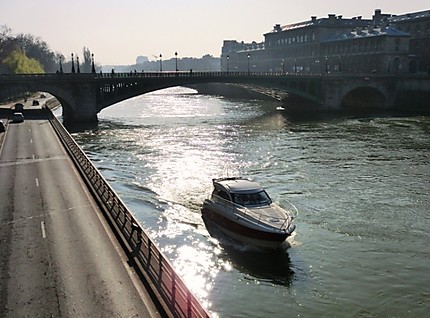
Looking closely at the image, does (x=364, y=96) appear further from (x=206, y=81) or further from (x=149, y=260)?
(x=149, y=260)

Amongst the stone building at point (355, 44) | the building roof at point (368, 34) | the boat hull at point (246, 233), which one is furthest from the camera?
the stone building at point (355, 44)

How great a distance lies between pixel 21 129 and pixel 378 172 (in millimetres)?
47880

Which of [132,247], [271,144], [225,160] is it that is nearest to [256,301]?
[132,247]

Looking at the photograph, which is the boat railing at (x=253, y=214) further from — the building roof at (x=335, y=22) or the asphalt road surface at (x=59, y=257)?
the building roof at (x=335, y=22)

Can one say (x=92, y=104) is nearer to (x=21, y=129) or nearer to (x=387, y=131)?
(x=21, y=129)

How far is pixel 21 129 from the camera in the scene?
6812 cm

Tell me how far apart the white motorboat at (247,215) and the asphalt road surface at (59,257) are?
25.3ft

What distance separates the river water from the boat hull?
0.56 meters

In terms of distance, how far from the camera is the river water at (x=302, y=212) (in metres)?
22.7

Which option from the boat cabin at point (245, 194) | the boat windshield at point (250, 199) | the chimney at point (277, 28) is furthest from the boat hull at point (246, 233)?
the chimney at point (277, 28)

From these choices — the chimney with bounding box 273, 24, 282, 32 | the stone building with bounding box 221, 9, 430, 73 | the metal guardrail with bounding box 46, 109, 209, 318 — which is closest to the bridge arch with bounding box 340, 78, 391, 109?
the stone building with bounding box 221, 9, 430, 73

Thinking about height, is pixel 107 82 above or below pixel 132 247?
above

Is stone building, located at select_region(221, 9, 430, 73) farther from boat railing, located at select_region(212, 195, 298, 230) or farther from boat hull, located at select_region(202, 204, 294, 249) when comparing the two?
boat hull, located at select_region(202, 204, 294, 249)

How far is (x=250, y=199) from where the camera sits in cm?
3056
